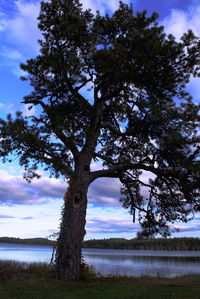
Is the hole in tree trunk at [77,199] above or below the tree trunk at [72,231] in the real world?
above

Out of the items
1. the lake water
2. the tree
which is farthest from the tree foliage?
the lake water

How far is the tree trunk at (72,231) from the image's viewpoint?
13.4 m

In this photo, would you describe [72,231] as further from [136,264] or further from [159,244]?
[159,244]

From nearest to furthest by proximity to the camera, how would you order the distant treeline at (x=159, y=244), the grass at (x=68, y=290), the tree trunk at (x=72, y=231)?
1. the grass at (x=68, y=290)
2. the tree trunk at (x=72, y=231)
3. the distant treeline at (x=159, y=244)

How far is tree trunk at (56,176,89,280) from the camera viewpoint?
13.4m

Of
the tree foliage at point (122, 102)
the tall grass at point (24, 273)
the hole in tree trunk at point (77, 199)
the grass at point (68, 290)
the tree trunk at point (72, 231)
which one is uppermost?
the tree foliage at point (122, 102)

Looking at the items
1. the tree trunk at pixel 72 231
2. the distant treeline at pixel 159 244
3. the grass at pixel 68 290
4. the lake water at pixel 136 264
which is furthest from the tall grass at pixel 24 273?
the distant treeline at pixel 159 244

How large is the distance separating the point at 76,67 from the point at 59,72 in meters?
0.90

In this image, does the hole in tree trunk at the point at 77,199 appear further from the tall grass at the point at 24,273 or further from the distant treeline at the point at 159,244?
the distant treeline at the point at 159,244

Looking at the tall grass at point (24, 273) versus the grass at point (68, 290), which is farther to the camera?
the tall grass at point (24, 273)

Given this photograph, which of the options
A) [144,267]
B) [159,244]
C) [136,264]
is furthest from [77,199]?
[159,244]

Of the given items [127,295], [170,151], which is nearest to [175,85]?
[170,151]

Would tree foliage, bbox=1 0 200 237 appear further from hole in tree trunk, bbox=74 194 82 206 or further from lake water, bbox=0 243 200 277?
lake water, bbox=0 243 200 277

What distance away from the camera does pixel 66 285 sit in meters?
11.9
